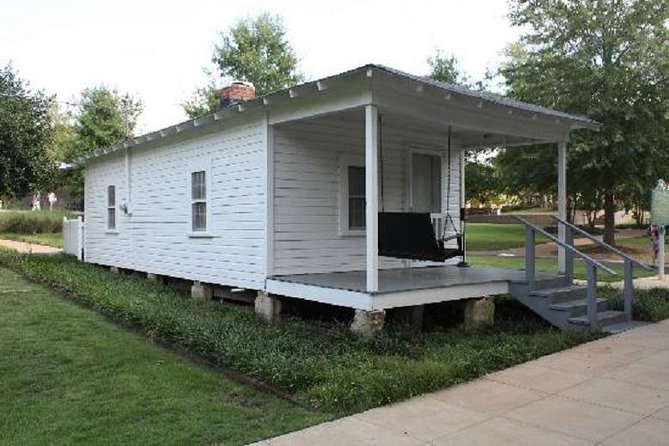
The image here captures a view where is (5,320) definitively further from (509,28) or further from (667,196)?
(509,28)

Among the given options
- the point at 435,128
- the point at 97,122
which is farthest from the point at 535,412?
the point at 97,122

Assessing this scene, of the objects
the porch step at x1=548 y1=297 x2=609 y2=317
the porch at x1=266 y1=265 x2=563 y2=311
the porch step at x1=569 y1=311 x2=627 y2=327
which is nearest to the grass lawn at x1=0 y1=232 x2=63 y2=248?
the porch at x1=266 y1=265 x2=563 y2=311

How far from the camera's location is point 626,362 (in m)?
6.26

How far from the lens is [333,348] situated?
6520mm

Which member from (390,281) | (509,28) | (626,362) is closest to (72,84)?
(509,28)

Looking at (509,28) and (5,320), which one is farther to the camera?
(509,28)

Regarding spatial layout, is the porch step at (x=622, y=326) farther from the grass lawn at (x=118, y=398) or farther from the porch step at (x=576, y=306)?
the grass lawn at (x=118, y=398)

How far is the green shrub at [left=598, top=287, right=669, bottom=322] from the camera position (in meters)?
8.44

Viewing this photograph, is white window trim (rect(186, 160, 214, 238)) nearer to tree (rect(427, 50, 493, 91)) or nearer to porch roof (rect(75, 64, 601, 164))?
porch roof (rect(75, 64, 601, 164))

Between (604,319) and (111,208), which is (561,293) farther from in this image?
(111,208)

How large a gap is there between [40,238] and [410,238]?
2520cm

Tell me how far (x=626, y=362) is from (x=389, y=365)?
2522 mm

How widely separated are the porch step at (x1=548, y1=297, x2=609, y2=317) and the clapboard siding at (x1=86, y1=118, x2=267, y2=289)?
3.90m

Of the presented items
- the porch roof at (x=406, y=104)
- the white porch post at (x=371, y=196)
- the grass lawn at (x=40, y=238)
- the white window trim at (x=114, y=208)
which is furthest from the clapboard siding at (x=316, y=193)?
the grass lawn at (x=40, y=238)
